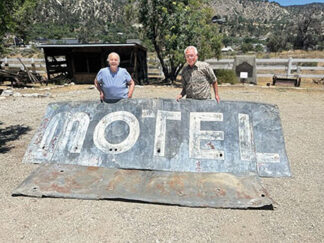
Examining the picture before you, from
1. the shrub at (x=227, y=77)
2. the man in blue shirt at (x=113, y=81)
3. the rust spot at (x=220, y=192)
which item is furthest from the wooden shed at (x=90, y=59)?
the rust spot at (x=220, y=192)

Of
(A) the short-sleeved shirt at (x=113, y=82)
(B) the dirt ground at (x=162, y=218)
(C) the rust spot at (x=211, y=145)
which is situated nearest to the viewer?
(B) the dirt ground at (x=162, y=218)

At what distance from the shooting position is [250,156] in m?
4.41

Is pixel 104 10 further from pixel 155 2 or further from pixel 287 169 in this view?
pixel 287 169

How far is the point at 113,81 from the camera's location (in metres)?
4.87

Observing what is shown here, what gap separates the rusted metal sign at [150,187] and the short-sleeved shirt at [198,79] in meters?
1.54

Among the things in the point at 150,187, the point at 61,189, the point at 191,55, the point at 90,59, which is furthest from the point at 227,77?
the point at 61,189

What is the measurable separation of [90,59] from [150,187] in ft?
55.3

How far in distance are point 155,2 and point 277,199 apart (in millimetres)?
14448

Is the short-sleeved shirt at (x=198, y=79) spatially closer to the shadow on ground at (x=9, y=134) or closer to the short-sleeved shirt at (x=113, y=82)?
the short-sleeved shirt at (x=113, y=82)

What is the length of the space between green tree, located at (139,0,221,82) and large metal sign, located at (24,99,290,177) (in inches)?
398

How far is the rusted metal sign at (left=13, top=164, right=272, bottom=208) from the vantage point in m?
3.63

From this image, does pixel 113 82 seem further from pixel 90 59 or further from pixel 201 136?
pixel 90 59

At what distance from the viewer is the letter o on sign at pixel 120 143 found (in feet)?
15.4

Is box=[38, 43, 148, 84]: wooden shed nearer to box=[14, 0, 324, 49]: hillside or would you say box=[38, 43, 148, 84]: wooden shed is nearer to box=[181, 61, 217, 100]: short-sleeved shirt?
box=[181, 61, 217, 100]: short-sleeved shirt
